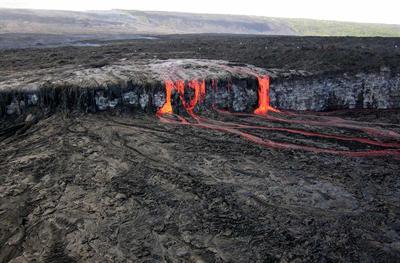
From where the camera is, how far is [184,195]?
6.18 meters

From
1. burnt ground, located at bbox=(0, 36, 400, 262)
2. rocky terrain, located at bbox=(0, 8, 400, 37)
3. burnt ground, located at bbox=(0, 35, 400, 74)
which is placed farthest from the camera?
rocky terrain, located at bbox=(0, 8, 400, 37)

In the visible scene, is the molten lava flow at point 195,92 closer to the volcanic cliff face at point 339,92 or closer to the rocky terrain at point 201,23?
the volcanic cliff face at point 339,92

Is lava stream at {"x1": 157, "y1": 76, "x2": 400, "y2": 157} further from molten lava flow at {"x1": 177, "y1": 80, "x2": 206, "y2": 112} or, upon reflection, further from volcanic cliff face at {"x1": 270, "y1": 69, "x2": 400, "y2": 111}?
volcanic cliff face at {"x1": 270, "y1": 69, "x2": 400, "y2": 111}

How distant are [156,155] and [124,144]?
0.85 meters

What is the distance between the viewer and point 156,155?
301 inches

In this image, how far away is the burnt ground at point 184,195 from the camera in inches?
197

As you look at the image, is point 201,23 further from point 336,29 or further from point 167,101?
point 167,101

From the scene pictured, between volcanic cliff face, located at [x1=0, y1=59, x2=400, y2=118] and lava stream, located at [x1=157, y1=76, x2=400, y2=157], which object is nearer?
lava stream, located at [x1=157, y1=76, x2=400, y2=157]

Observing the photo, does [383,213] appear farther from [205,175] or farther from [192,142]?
[192,142]

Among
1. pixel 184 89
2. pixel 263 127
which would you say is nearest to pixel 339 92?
pixel 263 127

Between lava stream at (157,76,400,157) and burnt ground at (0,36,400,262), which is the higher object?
lava stream at (157,76,400,157)

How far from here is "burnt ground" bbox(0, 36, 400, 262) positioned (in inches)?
197

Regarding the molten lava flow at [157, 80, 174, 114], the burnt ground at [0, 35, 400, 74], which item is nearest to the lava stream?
the molten lava flow at [157, 80, 174, 114]

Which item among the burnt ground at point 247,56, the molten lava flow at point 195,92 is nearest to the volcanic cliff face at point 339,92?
the burnt ground at point 247,56
